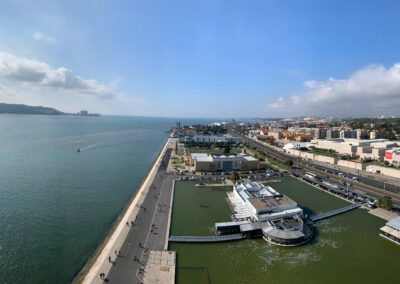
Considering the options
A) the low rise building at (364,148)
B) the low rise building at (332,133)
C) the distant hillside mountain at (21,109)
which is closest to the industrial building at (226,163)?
the low rise building at (364,148)

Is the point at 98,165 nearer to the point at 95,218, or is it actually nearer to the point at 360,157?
the point at 95,218

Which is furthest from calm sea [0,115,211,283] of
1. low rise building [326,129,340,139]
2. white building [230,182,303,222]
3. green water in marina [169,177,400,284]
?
low rise building [326,129,340,139]

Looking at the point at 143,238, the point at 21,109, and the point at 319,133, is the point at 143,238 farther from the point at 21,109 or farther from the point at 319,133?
the point at 21,109

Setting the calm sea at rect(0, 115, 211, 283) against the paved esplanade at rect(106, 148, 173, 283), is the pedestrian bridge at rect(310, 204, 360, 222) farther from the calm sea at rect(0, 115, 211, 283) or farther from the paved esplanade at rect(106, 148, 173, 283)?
the calm sea at rect(0, 115, 211, 283)

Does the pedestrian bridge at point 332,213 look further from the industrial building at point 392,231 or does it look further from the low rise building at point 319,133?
the low rise building at point 319,133

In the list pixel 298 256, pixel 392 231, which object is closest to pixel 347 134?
pixel 392 231

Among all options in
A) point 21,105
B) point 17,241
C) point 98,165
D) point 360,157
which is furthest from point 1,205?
point 21,105
